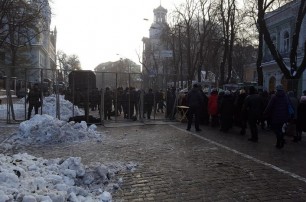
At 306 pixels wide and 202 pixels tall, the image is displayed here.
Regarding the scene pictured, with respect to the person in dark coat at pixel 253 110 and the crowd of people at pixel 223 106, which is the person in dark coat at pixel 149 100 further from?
the person in dark coat at pixel 253 110

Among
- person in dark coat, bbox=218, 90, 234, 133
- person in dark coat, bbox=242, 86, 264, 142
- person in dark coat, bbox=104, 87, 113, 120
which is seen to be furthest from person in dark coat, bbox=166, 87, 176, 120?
person in dark coat, bbox=242, 86, 264, 142

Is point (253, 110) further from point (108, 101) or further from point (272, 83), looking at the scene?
point (272, 83)

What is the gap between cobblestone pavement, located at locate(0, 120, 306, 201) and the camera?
6.33 metres

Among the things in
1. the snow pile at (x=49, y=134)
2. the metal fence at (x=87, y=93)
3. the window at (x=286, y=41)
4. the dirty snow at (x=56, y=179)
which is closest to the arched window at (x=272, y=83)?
the window at (x=286, y=41)

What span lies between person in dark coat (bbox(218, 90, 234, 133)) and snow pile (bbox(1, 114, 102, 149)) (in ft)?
16.3

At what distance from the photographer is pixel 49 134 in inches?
476

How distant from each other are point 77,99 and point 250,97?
9.43 meters

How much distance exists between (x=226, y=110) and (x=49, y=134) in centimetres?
684

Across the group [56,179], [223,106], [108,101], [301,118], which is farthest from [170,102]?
[56,179]

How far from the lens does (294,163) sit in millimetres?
8758

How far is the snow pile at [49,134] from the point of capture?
38.9ft

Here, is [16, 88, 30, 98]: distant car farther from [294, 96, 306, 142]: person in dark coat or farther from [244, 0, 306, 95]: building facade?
[244, 0, 306, 95]: building facade

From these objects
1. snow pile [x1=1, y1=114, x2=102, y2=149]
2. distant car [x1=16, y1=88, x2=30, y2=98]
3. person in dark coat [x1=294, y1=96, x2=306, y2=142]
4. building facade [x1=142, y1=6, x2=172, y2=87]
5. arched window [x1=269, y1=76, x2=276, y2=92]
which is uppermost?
building facade [x1=142, y1=6, x2=172, y2=87]

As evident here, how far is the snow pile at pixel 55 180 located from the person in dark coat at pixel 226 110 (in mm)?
7531
